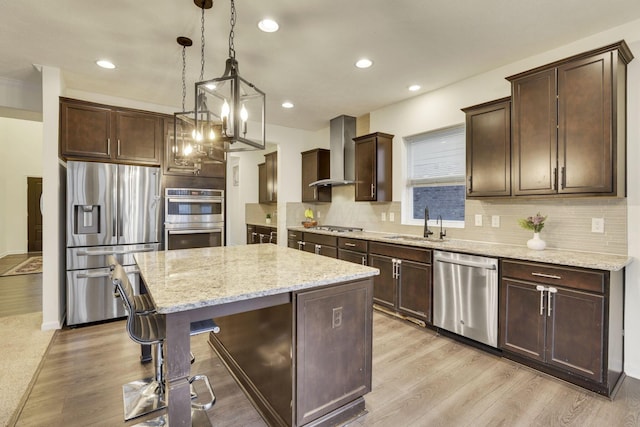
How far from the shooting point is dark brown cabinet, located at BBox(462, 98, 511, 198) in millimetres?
2900

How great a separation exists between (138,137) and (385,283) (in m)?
3.52

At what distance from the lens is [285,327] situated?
1.72m

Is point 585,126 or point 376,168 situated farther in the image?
point 376,168

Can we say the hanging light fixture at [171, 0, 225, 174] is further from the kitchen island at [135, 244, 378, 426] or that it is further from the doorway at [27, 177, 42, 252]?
the doorway at [27, 177, 42, 252]

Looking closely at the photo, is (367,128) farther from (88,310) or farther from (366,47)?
(88,310)

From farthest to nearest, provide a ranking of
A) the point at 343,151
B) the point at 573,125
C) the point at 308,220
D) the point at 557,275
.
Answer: the point at 308,220 < the point at 343,151 < the point at 573,125 < the point at 557,275

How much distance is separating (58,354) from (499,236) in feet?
14.2

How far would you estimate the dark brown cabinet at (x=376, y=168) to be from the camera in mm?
4332

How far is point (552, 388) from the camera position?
222cm

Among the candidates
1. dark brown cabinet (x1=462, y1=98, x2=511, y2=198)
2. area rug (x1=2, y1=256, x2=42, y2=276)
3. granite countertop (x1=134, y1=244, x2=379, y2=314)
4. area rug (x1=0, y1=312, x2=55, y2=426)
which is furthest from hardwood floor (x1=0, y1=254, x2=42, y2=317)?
dark brown cabinet (x1=462, y1=98, x2=511, y2=198)

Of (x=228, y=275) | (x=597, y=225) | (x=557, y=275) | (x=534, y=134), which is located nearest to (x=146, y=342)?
(x=228, y=275)

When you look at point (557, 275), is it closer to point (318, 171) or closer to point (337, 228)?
point (337, 228)

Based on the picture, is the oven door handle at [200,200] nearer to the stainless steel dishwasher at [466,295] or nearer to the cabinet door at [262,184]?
the cabinet door at [262,184]

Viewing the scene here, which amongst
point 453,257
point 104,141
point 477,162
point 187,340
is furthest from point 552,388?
point 104,141
